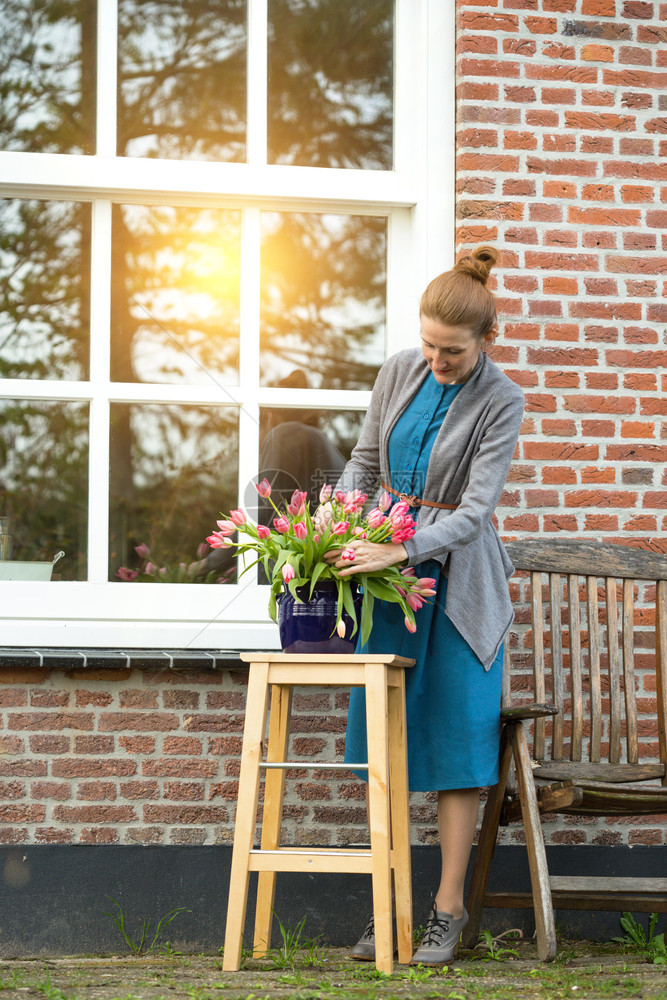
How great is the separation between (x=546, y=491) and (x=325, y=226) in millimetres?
1116

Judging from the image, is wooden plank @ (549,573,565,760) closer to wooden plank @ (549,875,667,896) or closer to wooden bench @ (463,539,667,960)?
wooden bench @ (463,539,667,960)

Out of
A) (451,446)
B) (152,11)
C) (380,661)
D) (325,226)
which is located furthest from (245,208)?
(380,661)

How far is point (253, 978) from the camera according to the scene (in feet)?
8.55

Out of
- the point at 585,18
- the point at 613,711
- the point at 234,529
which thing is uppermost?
the point at 585,18

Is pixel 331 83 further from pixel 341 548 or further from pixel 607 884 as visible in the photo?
pixel 607 884

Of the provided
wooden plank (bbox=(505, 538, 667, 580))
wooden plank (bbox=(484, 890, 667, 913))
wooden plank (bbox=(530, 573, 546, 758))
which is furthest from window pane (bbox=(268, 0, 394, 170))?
wooden plank (bbox=(484, 890, 667, 913))

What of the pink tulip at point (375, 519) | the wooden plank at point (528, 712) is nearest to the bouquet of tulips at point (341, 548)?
the pink tulip at point (375, 519)

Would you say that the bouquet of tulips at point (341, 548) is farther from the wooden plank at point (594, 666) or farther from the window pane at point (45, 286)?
the window pane at point (45, 286)

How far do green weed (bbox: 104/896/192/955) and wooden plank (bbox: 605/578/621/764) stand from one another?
1.32 meters

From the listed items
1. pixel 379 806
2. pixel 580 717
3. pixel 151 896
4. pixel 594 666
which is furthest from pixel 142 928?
pixel 594 666

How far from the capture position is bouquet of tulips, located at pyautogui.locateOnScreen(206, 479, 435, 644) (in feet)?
8.63

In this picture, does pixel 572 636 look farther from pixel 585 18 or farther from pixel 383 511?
pixel 585 18

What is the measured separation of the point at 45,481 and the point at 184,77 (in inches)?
54.2

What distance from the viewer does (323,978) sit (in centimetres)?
263
